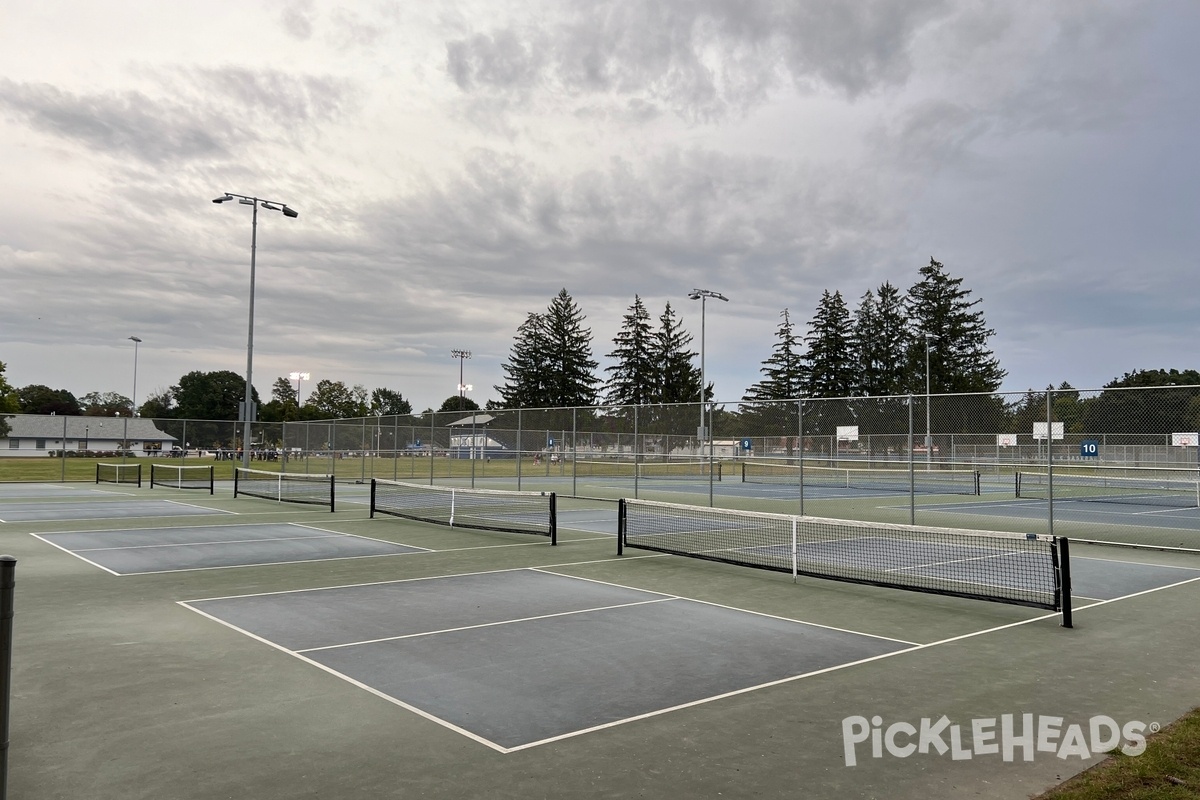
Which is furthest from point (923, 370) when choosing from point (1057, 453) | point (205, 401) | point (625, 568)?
point (205, 401)

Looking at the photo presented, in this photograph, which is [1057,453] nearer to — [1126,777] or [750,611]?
[750,611]

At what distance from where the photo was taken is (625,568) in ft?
41.9

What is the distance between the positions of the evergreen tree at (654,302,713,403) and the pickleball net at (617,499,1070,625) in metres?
74.4

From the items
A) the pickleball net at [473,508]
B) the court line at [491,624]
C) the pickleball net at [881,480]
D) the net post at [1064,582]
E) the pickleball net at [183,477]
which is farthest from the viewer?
the pickleball net at [881,480]

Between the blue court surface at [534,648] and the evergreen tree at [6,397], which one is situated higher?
the evergreen tree at [6,397]

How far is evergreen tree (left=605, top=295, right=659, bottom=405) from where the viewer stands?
94562mm

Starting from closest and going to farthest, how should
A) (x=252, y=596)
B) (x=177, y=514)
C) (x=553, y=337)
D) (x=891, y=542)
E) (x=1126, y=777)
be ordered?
(x=1126, y=777) → (x=252, y=596) → (x=891, y=542) → (x=177, y=514) → (x=553, y=337)

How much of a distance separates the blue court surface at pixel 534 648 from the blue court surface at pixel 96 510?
13101 millimetres

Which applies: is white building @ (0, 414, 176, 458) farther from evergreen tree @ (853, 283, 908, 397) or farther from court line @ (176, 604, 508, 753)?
evergreen tree @ (853, 283, 908, 397)

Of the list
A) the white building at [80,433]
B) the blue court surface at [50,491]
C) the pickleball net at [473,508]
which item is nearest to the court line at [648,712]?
the pickleball net at [473,508]

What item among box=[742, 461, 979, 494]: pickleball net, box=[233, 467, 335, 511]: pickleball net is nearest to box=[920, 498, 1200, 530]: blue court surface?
box=[742, 461, 979, 494]: pickleball net

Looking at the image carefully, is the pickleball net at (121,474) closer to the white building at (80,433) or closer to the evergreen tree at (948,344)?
the white building at (80,433)

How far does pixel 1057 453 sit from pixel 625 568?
25.2 meters

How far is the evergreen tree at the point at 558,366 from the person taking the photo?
96312 mm
